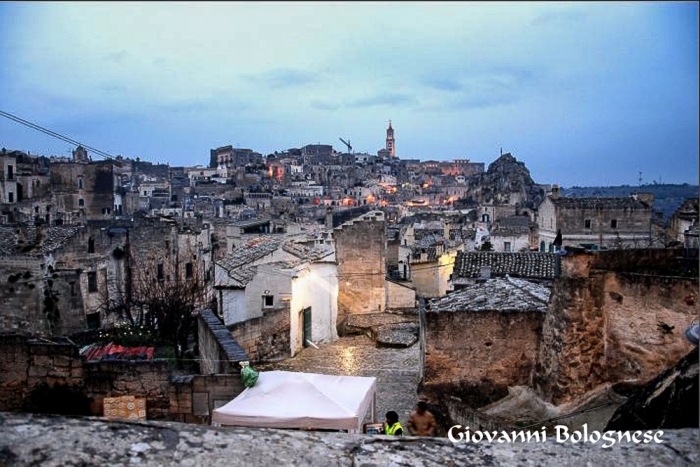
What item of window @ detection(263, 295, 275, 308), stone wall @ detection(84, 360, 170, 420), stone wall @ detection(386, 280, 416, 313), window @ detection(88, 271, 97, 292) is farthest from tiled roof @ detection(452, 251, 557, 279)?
stone wall @ detection(84, 360, 170, 420)

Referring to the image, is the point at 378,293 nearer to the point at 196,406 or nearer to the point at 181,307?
the point at 181,307

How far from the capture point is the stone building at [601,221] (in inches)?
1485

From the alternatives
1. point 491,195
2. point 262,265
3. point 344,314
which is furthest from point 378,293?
point 491,195

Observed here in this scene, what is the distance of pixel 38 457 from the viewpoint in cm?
229

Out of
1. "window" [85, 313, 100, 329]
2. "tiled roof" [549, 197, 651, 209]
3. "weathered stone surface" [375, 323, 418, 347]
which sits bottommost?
"window" [85, 313, 100, 329]

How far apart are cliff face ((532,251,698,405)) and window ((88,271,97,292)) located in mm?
20769

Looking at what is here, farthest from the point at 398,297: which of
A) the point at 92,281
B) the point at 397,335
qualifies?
the point at 92,281

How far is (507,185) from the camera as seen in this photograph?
3639 inches

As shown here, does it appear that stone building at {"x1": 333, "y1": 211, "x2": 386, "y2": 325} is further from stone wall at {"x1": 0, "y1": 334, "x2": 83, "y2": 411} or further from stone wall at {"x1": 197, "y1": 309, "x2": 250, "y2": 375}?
stone wall at {"x1": 0, "y1": 334, "x2": 83, "y2": 411}

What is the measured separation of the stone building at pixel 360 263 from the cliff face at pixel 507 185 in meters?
67.9

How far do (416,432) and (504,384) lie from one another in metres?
5.01

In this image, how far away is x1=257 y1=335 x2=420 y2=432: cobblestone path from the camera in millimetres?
12991

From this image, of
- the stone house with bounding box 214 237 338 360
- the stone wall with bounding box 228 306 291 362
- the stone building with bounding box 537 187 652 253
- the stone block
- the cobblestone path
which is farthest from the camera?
the stone building with bounding box 537 187 652 253

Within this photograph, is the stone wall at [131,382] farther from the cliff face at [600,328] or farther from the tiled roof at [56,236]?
the tiled roof at [56,236]
